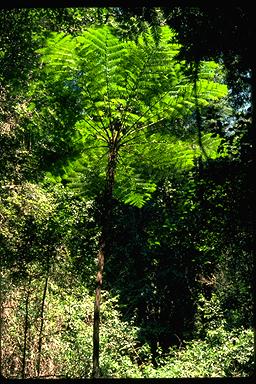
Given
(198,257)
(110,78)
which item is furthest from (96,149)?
(198,257)

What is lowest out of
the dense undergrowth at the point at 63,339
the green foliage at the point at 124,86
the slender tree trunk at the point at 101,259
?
the dense undergrowth at the point at 63,339

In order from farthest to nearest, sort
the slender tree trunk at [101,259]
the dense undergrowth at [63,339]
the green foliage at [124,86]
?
the dense undergrowth at [63,339]
the green foliage at [124,86]
the slender tree trunk at [101,259]

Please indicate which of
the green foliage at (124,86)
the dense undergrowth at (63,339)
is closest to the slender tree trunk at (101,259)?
the green foliage at (124,86)

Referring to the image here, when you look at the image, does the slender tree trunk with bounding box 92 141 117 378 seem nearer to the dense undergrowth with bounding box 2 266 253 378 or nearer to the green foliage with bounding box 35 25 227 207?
the green foliage with bounding box 35 25 227 207

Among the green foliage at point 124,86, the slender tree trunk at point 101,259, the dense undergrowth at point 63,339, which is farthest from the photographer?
the dense undergrowth at point 63,339

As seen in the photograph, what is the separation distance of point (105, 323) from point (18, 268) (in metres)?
2.71

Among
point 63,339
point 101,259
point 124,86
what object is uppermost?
point 124,86

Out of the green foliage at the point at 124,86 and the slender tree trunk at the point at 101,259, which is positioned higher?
the green foliage at the point at 124,86

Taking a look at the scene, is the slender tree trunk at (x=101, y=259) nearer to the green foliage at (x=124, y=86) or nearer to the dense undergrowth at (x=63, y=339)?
the green foliage at (x=124, y=86)

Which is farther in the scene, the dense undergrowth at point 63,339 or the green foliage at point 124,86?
the dense undergrowth at point 63,339

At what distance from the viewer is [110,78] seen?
4.40 metres

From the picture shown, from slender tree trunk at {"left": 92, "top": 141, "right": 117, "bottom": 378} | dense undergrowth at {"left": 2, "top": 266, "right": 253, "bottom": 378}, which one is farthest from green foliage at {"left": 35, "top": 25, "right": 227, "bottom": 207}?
dense undergrowth at {"left": 2, "top": 266, "right": 253, "bottom": 378}

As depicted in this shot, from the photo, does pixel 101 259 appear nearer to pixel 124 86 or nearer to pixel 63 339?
pixel 124 86

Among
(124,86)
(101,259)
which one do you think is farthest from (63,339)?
(124,86)
